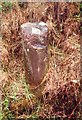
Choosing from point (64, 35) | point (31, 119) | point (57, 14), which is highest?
point (57, 14)

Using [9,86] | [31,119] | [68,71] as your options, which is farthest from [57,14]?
[31,119]

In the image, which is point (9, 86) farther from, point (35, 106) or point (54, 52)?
point (54, 52)

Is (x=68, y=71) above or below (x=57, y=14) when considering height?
below

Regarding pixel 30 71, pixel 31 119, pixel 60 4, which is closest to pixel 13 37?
pixel 30 71

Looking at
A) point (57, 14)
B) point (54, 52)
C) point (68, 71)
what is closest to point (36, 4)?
point (57, 14)

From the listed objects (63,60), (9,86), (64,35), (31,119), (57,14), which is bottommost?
(31,119)

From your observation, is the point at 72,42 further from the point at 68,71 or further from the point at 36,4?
the point at 36,4

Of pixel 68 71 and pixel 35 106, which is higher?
pixel 68 71
